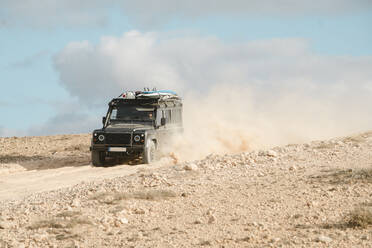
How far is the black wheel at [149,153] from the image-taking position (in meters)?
19.0

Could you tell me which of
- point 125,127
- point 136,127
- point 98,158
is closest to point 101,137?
point 98,158

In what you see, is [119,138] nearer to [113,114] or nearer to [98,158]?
[98,158]

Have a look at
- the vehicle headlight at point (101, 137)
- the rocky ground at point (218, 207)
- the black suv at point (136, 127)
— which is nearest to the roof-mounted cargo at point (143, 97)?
the black suv at point (136, 127)

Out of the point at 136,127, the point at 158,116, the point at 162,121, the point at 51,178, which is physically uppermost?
the point at 158,116

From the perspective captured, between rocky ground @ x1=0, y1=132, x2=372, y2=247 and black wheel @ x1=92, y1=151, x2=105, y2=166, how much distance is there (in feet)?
18.0

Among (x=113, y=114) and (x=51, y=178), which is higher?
(x=113, y=114)

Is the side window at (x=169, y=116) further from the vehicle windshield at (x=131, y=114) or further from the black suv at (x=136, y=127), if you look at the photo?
the vehicle windshield at (x=131, y=114)

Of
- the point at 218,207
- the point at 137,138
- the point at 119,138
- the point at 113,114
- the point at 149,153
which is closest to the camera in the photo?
the point at 218,207

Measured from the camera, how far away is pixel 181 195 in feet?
37.2

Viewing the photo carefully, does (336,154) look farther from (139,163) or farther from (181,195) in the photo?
(139,163)

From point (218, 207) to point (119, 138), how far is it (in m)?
9.07

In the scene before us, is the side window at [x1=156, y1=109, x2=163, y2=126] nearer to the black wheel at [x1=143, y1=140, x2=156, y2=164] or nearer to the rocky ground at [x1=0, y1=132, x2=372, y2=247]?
the black wheel at [x1=143, y1=140, x2=156, y2=164]

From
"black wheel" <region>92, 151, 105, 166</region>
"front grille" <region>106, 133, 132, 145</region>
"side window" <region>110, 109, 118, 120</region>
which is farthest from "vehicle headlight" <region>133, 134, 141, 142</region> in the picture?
"side window" <region>110, 109, 118, 120</region>

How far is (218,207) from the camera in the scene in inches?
410
